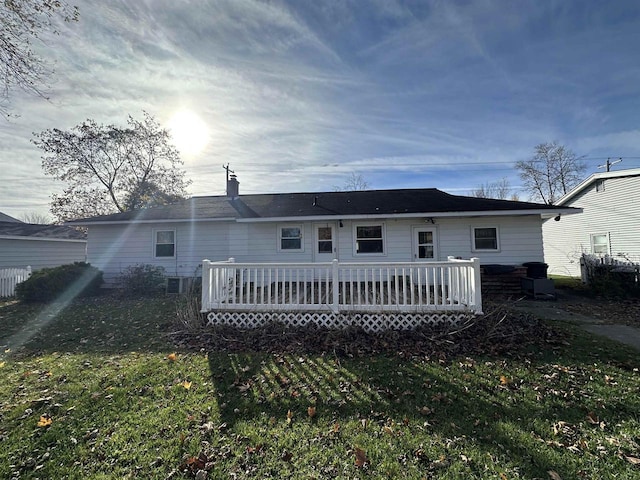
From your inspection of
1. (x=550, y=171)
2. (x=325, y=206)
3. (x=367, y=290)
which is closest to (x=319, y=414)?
(x=367, y=290)

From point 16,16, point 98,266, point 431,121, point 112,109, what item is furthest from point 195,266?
point 431,121

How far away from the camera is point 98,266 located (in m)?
12.6

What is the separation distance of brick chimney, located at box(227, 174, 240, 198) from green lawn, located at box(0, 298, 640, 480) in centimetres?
1032

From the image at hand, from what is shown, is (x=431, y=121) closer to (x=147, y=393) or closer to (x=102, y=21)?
(x=102, y=21)

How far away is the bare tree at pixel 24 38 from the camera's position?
220 inches

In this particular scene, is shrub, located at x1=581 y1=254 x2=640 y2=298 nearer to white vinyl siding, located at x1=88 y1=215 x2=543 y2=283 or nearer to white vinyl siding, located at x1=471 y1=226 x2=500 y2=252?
white vinyl siding, located at x1=88 y1=215 x2=543 y2=283

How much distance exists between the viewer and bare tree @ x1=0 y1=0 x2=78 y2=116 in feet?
18.3

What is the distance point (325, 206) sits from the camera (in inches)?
484

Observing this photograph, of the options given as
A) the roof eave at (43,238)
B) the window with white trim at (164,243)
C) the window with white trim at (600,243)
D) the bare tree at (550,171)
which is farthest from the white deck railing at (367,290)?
the bare tree at (550,171)

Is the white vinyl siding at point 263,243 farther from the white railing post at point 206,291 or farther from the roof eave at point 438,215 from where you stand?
the white railing post at point 206,291

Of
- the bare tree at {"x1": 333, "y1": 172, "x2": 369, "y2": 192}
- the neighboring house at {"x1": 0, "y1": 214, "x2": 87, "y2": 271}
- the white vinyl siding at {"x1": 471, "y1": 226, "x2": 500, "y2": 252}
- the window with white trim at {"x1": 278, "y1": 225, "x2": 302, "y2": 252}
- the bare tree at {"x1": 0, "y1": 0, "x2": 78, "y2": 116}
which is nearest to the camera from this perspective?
the bare tree at {"x1": 0, "y1": 0, "x2": 78, "y2": 116}

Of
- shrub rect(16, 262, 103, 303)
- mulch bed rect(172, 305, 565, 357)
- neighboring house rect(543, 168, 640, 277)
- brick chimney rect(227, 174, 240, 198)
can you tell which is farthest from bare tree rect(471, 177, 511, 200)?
shrub rect(16, 262, 103, 303)

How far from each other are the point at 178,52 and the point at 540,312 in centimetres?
1242

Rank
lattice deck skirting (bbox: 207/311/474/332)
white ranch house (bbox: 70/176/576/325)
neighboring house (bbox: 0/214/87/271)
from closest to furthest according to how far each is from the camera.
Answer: lattice deck skirting (bbox: 207/311/474/332)
white ranch house (bbox: 70/176/576/325)
neighboring house (bbox: 0/214/87/271)
